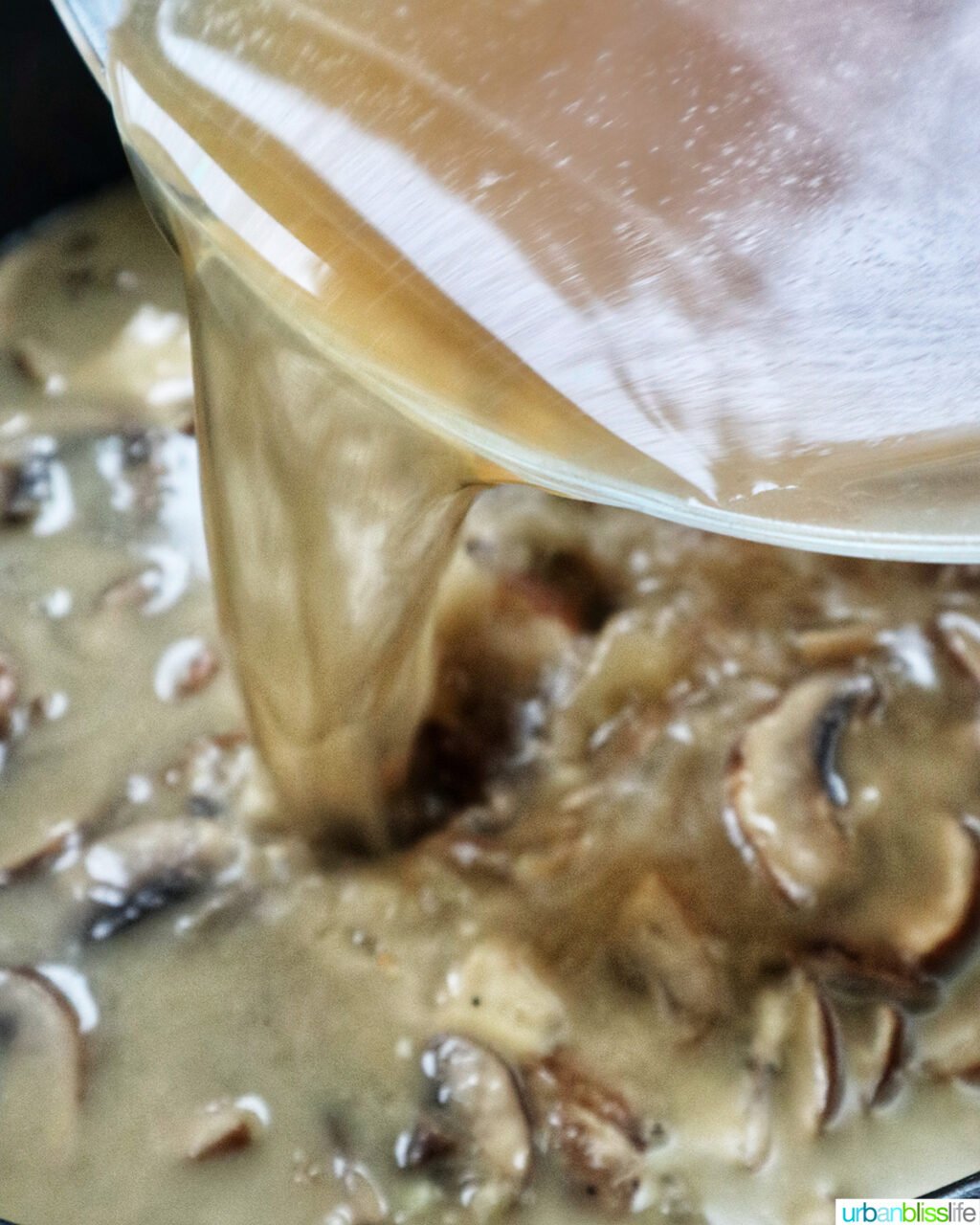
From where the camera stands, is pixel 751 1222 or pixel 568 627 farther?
pixel 568 627

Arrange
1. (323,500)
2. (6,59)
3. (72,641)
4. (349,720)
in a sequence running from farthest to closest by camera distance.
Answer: (6,59) → (72,641) → (349,720) → (323,500)

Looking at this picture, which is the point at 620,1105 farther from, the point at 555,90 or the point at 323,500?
the point at 555,90

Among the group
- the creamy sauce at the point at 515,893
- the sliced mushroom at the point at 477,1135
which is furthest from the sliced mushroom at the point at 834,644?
the sliced mushroom at the point at 477,1135

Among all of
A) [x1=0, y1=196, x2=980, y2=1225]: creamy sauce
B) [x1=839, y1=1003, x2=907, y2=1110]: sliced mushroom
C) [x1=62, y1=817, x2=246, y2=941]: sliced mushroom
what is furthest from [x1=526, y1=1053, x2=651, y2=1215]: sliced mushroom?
[x1=62, y1=817, x2=246, y2=941]: sliced mushroom

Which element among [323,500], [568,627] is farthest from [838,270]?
[568,627]

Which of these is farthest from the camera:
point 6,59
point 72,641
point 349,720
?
point 6,59

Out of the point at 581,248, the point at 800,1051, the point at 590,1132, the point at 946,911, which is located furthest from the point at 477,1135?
the point at 581,248

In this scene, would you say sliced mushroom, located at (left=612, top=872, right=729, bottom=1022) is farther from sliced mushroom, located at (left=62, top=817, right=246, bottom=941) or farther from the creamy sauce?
sliced mushroom, located at (left=62, top=817, right=246, bottom=941)

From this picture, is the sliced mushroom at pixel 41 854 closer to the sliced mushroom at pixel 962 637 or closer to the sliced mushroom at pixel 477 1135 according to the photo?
the sliced mushroom at pixel 477 1135
